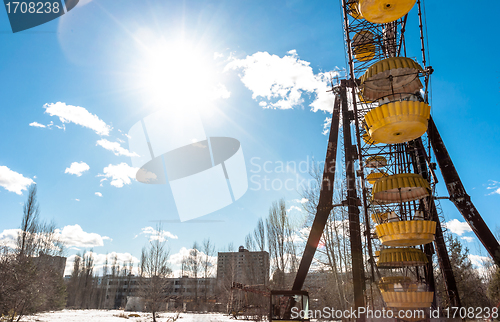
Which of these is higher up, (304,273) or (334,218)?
(334,218)

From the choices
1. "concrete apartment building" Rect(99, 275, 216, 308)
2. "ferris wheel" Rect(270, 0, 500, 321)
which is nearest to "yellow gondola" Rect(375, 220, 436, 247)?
"ferris wheel" Rect(270, 0, 500, 321)

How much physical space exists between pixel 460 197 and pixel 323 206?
237 inches

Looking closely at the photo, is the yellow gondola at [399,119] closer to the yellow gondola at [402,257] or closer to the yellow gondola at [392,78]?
the yellow gondola at [392,78]

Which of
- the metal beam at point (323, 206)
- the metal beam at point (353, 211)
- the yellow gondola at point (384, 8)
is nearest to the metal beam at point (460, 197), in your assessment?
the metal beam at point (353, 211)

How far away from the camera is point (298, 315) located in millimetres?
12969

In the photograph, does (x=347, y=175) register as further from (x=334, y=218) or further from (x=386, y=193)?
(x=334, y=218)

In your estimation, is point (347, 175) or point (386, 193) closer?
point (386, 193)

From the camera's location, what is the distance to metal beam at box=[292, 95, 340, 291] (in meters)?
14.6

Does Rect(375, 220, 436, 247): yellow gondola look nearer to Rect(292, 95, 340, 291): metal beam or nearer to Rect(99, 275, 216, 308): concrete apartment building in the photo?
Rect(292, 95, 340, 291): metal beam

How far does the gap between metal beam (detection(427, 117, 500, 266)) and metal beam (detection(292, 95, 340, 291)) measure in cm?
462

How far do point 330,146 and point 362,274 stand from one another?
6474mm

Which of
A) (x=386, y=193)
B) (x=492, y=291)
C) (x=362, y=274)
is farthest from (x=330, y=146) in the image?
(x=492, y=291)

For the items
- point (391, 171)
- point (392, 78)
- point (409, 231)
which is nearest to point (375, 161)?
point (391, 171)

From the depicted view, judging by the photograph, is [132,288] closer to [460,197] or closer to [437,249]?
[437,249]
